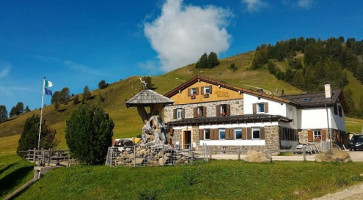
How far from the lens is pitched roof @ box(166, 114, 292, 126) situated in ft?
105

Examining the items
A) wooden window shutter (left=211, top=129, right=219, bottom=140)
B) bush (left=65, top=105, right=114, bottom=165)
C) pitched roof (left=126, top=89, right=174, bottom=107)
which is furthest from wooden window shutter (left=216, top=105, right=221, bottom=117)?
bush (left=65, top=105, right=114, bottom=165)

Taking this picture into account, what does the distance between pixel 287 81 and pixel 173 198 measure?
101601 millimetres

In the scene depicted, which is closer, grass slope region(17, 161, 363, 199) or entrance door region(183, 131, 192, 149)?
grass slope region(17, 161, 363, 199)

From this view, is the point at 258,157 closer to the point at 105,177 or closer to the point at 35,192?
the point at 105,177

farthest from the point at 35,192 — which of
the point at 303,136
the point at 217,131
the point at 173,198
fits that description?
the point at 303,136

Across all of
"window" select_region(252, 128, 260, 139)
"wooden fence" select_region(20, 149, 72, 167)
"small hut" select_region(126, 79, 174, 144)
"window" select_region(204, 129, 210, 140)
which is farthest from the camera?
"window" select_region(204, 129, 210, 140)

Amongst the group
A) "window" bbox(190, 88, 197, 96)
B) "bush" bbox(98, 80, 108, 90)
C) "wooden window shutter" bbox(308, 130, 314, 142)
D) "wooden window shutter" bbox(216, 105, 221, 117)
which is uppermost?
"bush" bbox(98, 80, 108, 90)

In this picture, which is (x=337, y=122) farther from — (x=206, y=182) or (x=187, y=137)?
(x=206, y=182)

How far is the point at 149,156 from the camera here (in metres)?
20.4

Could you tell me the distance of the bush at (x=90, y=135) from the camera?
2233cm

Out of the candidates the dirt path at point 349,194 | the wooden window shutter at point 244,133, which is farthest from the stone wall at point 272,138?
the dirt path at point 349,194

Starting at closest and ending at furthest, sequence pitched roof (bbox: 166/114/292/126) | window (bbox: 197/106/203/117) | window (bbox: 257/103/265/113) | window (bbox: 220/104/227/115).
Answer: pitched roof (bbox: 166/114/292/126) < window (bbox: 257/103/265/113) < window (bbox: 220/104/227/115) < window (bbox: 197/106/203/117)

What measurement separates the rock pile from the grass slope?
4.19 ft

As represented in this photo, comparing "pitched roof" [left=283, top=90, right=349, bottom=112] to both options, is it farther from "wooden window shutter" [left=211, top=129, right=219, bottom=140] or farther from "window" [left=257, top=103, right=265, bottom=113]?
"wooden window shutter" [left=211, top=129, right=219, bottom=140]
